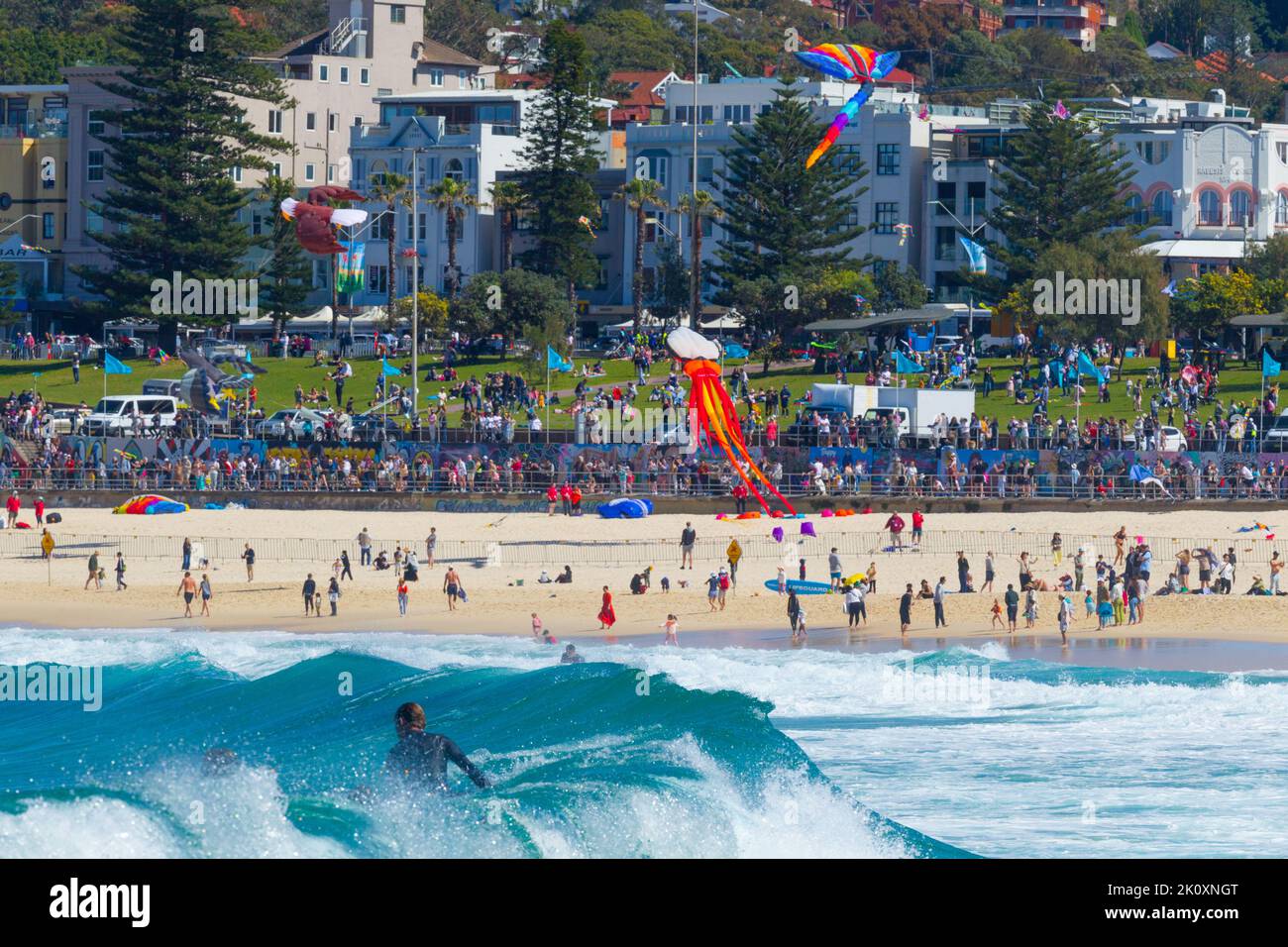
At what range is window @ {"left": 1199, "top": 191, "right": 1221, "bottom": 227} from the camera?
2749 inches

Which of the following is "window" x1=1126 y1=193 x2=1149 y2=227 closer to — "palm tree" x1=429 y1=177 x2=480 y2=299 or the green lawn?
the green lawn

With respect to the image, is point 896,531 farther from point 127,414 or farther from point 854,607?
point 127,414

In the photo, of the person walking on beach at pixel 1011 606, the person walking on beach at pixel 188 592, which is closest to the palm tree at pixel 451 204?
the person walking on beach at pixel 188 592

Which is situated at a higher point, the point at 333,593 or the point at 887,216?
the point at 887,216

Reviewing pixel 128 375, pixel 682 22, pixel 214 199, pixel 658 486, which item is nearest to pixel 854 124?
pixel 214 199

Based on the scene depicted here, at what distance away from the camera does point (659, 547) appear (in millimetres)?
38406

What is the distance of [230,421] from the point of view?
4888 centimetres

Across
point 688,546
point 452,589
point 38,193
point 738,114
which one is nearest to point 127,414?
point 688,546

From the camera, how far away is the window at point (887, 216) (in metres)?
71.2

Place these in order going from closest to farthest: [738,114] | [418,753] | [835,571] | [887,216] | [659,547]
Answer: [418,753] → [835,571] → [659,547] → [887,216] → [738,114]

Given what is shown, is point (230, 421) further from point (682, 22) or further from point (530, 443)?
point (682, 22)

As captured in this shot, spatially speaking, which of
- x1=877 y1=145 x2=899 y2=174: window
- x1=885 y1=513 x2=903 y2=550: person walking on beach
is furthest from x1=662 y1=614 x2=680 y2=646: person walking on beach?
x1=877 y1=145 x2=899 y2=174: window

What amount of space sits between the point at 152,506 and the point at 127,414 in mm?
8101
